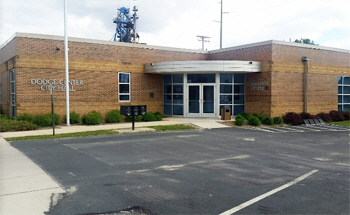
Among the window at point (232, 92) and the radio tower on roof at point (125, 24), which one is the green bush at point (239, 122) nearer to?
the window at point (232, 92)

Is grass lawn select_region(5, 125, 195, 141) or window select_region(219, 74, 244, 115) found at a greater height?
window select_region(219, 74, 244, 115)

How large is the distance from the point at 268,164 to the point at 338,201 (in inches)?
127

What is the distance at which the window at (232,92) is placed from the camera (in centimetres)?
2323

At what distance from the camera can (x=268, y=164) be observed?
9.37 m

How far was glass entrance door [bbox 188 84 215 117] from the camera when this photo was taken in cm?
2305

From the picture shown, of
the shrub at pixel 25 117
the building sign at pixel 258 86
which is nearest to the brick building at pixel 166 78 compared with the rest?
the building sign at pixel 258 86

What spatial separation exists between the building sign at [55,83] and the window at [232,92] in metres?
9.11

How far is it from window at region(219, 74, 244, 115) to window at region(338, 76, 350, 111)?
8.19 meters

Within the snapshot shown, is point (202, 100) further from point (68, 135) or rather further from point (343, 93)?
point (343, 93)

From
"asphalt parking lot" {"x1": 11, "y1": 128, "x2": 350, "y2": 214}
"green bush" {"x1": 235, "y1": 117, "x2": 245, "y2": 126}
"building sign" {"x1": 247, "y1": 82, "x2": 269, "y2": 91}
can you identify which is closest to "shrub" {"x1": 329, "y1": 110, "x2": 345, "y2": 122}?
"building sign" {"x1": 247, "y1": 82, "x2": 269, "y2": 91}

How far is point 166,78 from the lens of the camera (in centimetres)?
2464

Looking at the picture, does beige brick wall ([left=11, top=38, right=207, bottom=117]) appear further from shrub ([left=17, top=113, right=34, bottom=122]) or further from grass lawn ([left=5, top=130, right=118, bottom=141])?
grass lawn ([left=5, top=130, right=118, bottom=141])

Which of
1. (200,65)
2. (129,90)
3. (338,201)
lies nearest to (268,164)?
(338,201)

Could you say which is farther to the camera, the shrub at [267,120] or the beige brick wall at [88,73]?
the shrub at [267,120]
